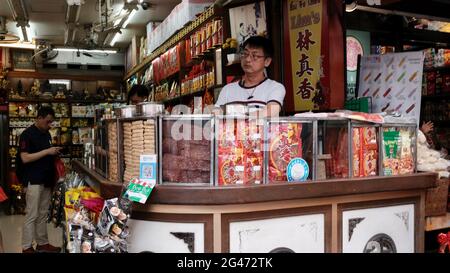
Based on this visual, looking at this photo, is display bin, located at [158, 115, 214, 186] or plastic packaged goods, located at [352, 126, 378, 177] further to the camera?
plastic packaged goods, located at [352, 126, 378, 177]

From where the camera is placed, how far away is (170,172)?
7.85ft

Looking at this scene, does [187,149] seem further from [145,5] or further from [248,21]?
[145,5]

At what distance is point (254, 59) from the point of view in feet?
10.8

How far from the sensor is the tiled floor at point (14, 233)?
17.7 ft

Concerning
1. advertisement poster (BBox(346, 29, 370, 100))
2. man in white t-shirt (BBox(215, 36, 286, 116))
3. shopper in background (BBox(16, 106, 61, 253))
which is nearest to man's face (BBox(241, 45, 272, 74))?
man in white t-shirt (BBox(215, 36, 286, 116))

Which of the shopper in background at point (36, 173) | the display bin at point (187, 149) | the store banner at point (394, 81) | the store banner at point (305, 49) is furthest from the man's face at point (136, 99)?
the display bin at point (187, 149)

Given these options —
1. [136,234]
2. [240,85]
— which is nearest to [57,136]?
[240,85]

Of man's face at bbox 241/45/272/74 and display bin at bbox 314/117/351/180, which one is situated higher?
man's face at bbox 241/45/272/74

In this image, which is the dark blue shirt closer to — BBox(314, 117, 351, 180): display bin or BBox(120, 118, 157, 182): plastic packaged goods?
BBox(120, 118, 157, 182): plastic packaged goods

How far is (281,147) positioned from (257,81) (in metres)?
1.07

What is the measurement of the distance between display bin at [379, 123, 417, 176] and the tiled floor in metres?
4.14

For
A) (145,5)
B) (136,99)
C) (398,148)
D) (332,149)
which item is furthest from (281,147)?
(145,5)

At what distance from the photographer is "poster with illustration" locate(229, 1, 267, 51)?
4324mm

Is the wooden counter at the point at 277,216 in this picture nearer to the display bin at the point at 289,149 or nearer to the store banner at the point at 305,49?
the display bin at the point at 289,149
